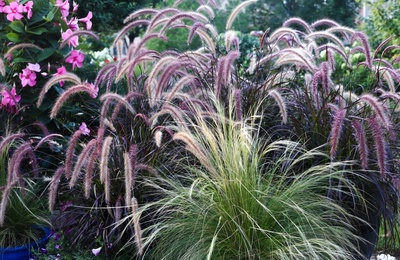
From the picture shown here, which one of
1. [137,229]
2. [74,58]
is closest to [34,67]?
[74,58]

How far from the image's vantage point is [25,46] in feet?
13.3

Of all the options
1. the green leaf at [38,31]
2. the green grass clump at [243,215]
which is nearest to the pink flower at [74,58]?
the green leaf at [38,31]

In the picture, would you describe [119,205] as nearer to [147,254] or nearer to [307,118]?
[147,254]

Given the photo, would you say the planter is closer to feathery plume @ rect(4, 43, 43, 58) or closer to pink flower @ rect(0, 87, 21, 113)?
pink flower @ rect(0, 87, 21, 113)

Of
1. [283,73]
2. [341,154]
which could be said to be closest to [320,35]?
[283,73]

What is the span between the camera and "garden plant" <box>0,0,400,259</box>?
10.2 ft

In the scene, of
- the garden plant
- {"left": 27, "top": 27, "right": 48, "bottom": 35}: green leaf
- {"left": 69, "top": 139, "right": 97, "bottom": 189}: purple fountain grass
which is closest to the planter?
the garden plant

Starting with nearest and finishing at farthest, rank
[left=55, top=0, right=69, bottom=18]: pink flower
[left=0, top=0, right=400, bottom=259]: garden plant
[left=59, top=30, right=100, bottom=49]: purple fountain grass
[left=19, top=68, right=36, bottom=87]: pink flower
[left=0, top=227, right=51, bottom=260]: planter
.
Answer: [left=0, top=0, right=400, bottom=259]: garden plant
[left=0, top=227, right=51, bottom=260]: planter
[left=59, top=30, right=100, bottom=49]: purple fountain grass
[left=19, top=68, right=36, bottom=87]: pink flower
[left=55, top=0, right=69, bottom=18]: pink flower

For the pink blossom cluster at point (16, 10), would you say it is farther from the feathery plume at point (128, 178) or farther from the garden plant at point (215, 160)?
the feathery plume at point (128, 178)

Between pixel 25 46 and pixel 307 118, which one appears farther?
pixel 25 46

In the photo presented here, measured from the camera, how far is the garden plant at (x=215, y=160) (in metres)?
3.12

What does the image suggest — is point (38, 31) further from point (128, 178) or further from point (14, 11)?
point (128, 178)

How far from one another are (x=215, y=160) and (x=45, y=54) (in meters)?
1.69

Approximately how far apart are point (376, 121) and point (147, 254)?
4.90 ft
